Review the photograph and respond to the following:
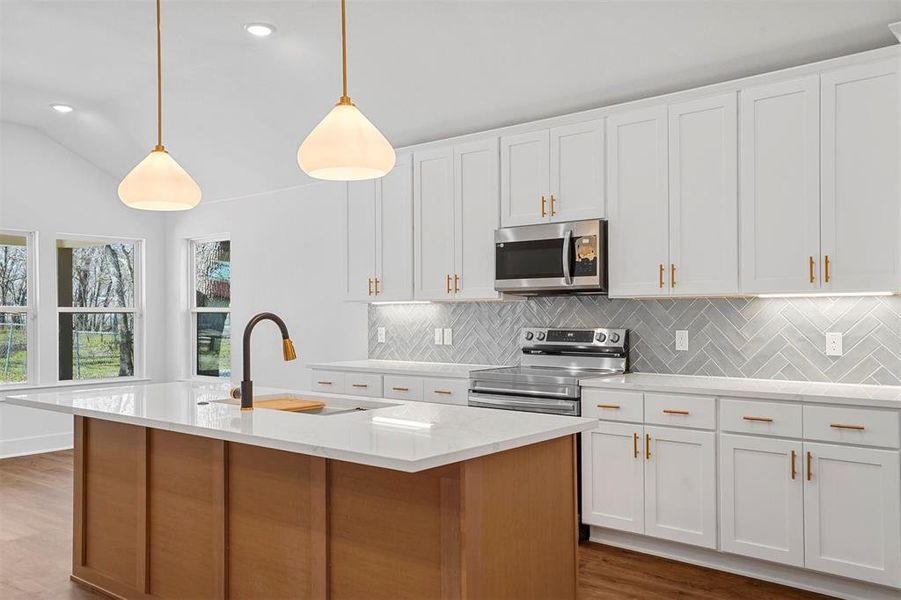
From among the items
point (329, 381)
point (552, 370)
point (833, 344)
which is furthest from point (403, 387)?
point (833, 344)

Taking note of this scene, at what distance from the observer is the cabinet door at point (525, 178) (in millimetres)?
4492

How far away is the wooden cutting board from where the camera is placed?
3260 mm

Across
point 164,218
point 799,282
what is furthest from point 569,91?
point 164,218

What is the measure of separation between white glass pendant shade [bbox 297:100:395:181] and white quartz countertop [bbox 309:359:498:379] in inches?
87.2

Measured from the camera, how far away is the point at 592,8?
12.0 ft

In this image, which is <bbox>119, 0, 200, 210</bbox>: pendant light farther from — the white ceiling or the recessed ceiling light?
the white ceiling

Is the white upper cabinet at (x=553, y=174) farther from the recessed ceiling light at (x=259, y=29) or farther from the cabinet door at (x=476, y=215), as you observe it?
the recessed ceiling light at (x=259, y=29)

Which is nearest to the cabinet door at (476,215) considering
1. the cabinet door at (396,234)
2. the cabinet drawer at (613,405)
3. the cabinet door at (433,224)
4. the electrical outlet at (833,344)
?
the cabinet door at (433,224)

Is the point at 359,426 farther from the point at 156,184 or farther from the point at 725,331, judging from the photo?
the point at 725,331

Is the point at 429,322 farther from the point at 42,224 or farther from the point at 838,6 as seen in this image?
the point at 42,224

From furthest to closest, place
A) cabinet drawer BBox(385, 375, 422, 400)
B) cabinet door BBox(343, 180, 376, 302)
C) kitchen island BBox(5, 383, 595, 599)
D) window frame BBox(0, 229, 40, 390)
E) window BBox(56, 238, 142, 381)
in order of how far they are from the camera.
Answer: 1. window BBox(56, 238, 142, 381)
2. window frame BBox(0, 229, 40, 390)
3. cabinet door BBox(343, 180, 376, 302)
4. cabinet drawer BBox(385, 375, 422, 400)
5. kitchen island BBox(5, 383, 595, 599)

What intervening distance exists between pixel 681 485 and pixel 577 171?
6.08 feet

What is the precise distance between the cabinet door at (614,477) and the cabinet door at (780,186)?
991 mm

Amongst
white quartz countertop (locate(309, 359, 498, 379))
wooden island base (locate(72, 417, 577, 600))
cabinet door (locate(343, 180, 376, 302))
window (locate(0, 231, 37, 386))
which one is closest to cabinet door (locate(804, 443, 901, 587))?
wooden island base (locate(72, 417, 577, 600))
